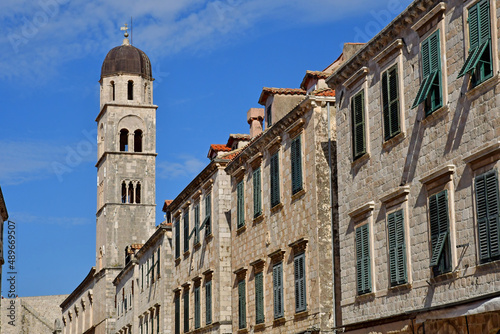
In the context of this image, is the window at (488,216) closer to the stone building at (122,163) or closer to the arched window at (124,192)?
the stone building at (122,163)

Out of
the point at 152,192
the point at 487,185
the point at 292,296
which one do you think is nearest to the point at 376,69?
the point at 487,185

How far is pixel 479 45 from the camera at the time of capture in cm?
1653

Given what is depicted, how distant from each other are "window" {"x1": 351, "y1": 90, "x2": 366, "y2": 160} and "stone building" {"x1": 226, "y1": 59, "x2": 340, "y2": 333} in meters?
2.48

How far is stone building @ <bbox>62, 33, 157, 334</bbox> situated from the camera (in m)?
72.1

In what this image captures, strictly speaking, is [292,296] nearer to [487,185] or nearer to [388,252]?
[388,252]

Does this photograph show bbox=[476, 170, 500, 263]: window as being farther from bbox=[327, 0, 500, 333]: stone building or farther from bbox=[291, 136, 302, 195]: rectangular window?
bbox=[291, 136, 302, 195]: rectangular window

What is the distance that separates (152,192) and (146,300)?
24.2m

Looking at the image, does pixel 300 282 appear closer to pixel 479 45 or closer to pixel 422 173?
pixel 422 173

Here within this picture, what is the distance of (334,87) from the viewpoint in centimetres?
2356

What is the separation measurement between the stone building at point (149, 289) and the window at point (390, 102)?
24005mm

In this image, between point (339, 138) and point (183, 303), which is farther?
point (183, 303)

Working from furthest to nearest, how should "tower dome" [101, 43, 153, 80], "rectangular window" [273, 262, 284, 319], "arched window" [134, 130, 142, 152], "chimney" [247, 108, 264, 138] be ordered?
"arched window" [134, 130, 142, 152] → "tower dome" [101, 43, 153, 80] → "chimney" [247, 108, 264, 138] → "rectangular window" [273, 262, 284, 319]

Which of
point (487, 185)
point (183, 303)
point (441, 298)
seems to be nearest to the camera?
point (487, 185)

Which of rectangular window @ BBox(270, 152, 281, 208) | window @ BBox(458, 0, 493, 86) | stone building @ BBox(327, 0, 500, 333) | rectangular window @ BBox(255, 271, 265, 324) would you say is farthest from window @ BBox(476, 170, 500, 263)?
rectangular window @ BBox(255, 271, 265, 324)
